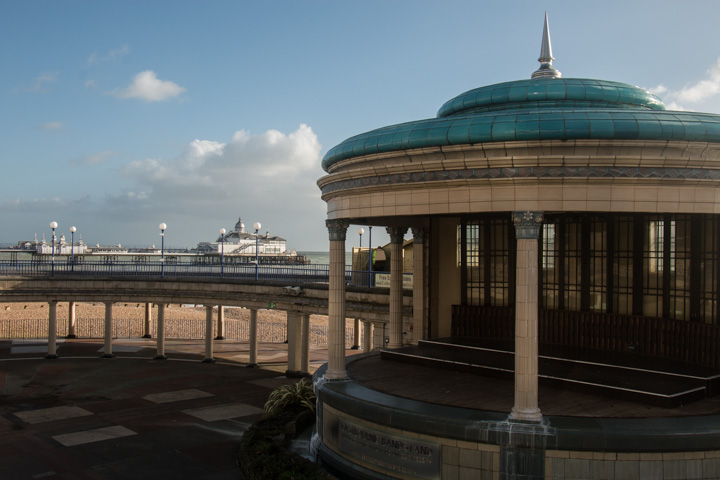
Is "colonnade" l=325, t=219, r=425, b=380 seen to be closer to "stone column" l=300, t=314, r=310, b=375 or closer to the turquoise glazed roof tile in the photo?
the turquoise glazed roof tile

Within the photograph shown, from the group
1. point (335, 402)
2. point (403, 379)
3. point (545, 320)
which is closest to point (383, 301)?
point (545, 320)

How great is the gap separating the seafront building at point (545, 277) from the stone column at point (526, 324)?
0.09 ft

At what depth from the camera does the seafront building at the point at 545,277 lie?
1200 centimetres

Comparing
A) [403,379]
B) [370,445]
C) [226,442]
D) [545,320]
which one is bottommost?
[226,442]

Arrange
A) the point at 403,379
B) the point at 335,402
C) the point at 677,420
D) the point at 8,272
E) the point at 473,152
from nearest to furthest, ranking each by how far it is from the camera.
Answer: the point at 677,420, the point at 473,152, the point at 335,402, the point at 403,379, the point at 8,272

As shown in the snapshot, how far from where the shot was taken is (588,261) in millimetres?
18672

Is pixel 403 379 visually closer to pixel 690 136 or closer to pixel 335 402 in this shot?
pixel 335 402

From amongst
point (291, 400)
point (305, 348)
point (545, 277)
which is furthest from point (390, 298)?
point (305, 348)

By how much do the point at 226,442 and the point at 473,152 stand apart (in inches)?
453

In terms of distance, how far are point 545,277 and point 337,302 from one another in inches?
274

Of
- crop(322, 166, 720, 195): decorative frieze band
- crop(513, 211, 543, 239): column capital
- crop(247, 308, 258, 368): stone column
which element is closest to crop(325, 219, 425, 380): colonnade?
crop(322, 166, 720, 195): decorative frieze band

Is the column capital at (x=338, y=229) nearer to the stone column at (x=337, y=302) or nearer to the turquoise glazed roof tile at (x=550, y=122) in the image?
the stone column at (x=337, y=302)

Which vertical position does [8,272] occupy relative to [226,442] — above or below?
above

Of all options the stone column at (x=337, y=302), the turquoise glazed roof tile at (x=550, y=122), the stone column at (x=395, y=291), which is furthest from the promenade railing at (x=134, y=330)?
the turquoise glazed roof tile at (x=550, y=122)
